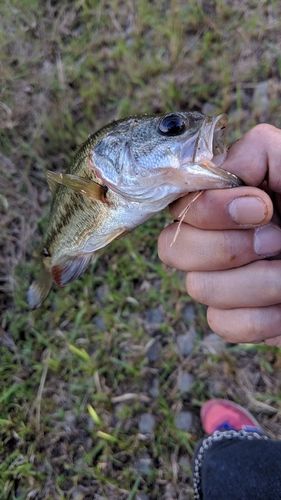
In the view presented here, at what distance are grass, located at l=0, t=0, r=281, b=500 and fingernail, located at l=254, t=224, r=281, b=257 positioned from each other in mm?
1128

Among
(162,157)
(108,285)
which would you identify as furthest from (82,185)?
(108,285)

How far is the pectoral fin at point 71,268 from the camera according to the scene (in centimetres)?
188

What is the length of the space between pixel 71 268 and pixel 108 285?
98cm

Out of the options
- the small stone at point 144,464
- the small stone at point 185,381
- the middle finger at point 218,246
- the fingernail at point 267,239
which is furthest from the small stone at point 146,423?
the fingernail at point 267,239

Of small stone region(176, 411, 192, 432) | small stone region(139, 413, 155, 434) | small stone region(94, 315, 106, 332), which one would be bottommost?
small stone region(176, 411, 192, 432)

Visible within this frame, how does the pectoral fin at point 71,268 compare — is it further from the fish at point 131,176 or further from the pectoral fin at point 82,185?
the pectoral fin at point 82,185

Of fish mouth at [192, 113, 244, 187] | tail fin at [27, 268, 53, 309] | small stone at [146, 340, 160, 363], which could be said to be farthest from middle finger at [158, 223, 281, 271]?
small stone at [146, 340, 160, 363]

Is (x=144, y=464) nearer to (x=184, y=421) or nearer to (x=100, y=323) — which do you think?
(x=184, y=421)

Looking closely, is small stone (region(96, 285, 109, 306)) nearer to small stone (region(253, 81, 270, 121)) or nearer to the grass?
the grass

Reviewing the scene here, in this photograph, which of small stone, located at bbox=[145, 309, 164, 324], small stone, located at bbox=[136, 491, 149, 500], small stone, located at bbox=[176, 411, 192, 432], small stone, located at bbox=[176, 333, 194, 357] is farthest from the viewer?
small stone, located at bbox=[145, 309, 164, 324]

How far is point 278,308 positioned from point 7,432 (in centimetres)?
→ 210

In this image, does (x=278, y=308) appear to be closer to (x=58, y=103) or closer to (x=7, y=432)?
(x=7, y=432)

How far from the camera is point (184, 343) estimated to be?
8.64 feet

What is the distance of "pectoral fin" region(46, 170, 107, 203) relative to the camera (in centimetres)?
148
